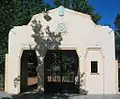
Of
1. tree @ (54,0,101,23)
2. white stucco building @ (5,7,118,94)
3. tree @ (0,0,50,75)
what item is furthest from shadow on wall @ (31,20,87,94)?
tree @ (54,0,101,23)

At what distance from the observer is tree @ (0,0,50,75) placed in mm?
18294

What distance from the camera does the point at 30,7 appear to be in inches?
1836

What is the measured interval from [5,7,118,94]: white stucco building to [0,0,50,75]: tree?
5.18 ft

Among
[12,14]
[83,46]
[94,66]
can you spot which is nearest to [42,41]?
[83,46]

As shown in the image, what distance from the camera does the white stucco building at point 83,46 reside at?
25672 millimetres

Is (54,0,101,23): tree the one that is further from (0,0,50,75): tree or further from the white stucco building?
the white stucco building

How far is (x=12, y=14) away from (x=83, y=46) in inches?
315

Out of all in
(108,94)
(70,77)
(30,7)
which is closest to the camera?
(108,94)

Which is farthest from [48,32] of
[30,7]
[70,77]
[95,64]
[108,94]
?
[30,7]

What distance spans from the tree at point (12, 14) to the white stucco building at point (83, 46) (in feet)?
5.18

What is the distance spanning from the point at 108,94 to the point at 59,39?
5.72m

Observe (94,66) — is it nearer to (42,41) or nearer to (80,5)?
(42,41)

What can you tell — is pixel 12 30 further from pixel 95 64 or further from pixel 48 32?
pixel 95 64

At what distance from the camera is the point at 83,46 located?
26016 millimetres
